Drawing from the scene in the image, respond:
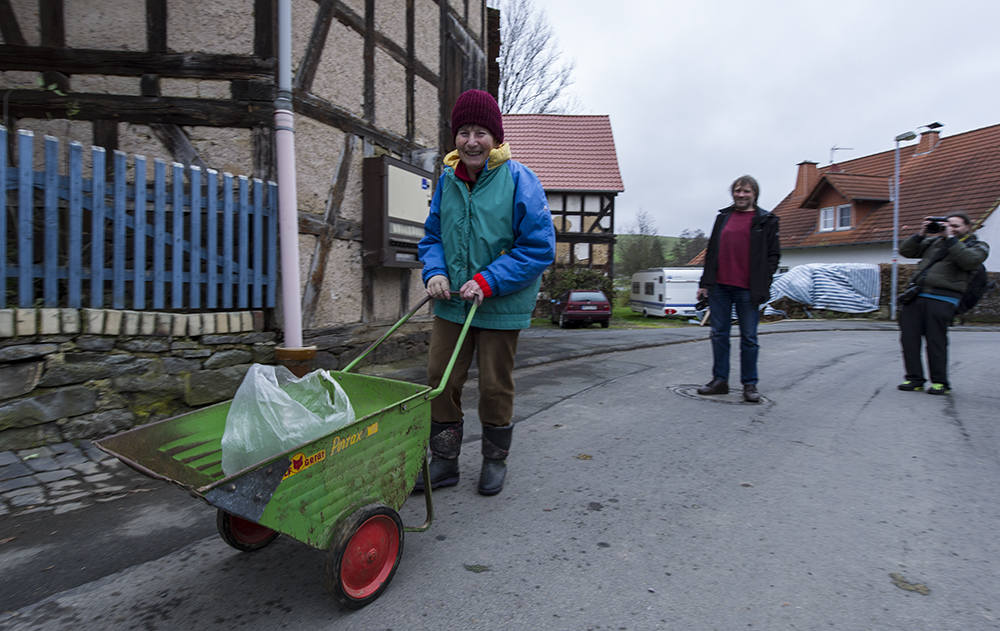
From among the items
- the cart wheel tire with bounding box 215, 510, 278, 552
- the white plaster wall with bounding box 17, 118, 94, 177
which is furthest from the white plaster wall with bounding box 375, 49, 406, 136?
the cart wheel tire with bounding box 215, 510, 278, 552

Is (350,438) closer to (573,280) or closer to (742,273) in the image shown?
(742,273)

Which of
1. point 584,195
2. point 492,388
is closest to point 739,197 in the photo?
point 492,388

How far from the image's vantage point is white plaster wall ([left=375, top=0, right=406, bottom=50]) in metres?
6.40

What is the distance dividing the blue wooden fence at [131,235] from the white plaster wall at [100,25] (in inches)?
40.4

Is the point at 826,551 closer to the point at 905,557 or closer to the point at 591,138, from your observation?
the point at 905,557

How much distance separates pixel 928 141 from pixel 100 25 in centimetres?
3090

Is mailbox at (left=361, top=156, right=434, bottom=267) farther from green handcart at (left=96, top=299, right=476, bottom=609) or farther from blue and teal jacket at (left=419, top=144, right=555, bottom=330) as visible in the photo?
green handcart at (left=96, top=299, right=476, bottom=609)

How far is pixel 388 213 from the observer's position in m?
6.20

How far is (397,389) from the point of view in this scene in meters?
2.53

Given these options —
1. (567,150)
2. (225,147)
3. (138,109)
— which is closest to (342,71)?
(225,147)

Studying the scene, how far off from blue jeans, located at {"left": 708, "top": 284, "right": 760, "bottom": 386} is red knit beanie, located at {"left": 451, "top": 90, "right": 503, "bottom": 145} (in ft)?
10.4

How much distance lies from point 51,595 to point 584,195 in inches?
939

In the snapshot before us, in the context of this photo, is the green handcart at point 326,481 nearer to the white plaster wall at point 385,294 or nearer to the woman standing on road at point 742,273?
the woman standing on road at point 742,273

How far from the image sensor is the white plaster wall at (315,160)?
534 cm
